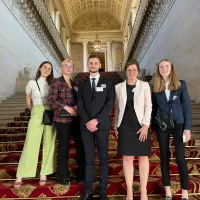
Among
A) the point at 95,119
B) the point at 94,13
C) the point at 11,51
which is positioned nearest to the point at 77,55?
the point at 94,13

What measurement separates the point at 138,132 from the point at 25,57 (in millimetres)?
8957

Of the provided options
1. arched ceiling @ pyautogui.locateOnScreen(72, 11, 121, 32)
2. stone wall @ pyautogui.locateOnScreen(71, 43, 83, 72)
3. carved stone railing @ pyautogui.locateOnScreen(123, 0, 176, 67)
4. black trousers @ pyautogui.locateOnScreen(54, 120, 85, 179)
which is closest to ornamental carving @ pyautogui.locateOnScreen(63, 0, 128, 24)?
arched ceiling @ pyautogui.locateOnScreen(72, 11, 121, 32)

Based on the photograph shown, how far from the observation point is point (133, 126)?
2801mm

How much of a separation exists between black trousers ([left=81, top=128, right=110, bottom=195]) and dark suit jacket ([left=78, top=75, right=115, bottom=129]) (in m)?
0.12

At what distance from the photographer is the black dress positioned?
108 inches

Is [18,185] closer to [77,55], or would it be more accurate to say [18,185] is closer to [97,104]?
[97,104]

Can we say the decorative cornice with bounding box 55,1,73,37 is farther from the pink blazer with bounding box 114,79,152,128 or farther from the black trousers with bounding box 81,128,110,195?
the black trousers with bounding box 81,128,110,195

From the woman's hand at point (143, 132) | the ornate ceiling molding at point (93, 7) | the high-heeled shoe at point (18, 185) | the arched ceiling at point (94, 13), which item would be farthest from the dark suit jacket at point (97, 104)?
the ornate ceiling molding at point (93, 7)

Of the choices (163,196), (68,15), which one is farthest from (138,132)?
(68,15)

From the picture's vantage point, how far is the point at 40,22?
12.5 m

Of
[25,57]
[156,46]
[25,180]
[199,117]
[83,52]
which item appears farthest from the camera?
[83,52]

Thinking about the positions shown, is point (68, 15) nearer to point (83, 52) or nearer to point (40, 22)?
point (83, 52)

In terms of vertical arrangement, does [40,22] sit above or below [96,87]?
above

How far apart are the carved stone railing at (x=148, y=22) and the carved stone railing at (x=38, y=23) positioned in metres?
5.22
